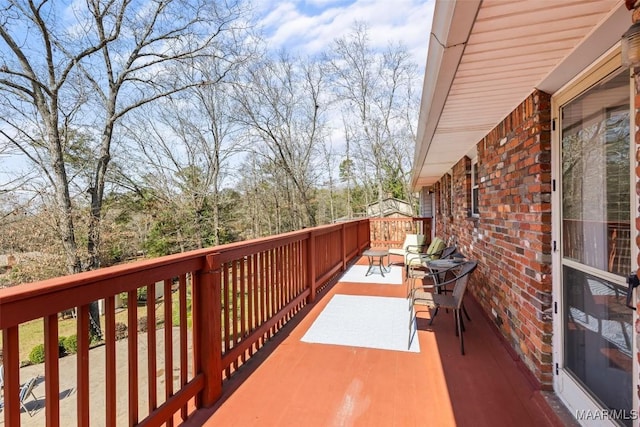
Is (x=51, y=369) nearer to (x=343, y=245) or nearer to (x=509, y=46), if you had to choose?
(x=509, y=46)

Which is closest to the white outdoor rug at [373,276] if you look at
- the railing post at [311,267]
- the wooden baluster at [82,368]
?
the railing post at [311,267]

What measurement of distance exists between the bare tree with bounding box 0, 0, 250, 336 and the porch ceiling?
9.58 meters

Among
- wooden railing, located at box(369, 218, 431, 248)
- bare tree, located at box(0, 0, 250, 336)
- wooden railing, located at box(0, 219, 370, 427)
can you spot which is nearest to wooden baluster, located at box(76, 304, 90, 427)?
wooden railing, located at box(0, 219, 370, 427)

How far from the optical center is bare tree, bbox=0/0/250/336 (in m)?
9.08

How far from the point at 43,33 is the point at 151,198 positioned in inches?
278

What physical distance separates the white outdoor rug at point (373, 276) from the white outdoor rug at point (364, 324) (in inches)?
43.2

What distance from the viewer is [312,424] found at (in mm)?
2049

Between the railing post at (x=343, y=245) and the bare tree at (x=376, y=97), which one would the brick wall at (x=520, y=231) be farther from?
the bare tree at (x=376, y=97)

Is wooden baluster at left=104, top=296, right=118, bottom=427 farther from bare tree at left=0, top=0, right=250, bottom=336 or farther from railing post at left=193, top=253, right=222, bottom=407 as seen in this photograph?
bare tree at left=0, top=0, right=250, bottom=336

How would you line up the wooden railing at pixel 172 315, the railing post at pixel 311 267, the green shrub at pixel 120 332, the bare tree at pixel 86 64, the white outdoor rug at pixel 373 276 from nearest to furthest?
1. the wooden railing at pixel 172 315
2. the railing post at pixel 311 267
3. the white outdoor rug at pixel 373 276
4. the bare tree at pixel 86 64
5. the green shrub at pixel 120 332

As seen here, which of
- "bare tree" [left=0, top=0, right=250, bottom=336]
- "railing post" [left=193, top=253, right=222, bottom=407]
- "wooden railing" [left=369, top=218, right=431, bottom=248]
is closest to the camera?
"railing post" [left=193, top=253, right=222, bottom=407]

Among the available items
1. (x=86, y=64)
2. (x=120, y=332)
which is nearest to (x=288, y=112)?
(x=86, y=64)

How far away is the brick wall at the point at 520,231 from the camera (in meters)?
2.31

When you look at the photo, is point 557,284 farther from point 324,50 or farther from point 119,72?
point 324,50
